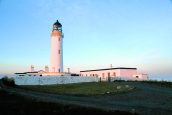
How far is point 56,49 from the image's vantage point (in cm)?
5906

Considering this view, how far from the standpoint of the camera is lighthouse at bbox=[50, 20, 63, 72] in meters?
58.3

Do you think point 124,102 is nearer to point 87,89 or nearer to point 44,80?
point 87,89

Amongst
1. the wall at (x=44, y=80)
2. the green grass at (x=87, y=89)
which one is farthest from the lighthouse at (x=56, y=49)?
the green grass at (x=87, y=89)

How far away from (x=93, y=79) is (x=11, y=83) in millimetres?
19308

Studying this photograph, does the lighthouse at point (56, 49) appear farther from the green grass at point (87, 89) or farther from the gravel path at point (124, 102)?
the gravel path at point (124, 102)

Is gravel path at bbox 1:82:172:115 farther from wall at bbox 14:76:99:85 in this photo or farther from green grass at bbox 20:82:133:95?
wall at bbox 14:76:99:85

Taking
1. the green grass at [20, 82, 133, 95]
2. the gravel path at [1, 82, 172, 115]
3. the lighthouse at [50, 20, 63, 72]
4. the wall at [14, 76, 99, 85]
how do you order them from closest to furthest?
the gravel path at [1, 82, 172, 115] < the green grass at [20, 82, 133, 95] < the wall at [14, 76, 99, 85] < the lighthouse at [50, 20, 63, 72]

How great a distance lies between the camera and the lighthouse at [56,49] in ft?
191

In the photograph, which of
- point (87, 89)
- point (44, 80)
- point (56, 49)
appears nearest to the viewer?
point (87, 89)

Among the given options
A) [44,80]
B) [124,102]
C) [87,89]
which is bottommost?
[124,102]

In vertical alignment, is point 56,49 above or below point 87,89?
above

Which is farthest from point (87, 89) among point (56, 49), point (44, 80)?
point (56, 49)

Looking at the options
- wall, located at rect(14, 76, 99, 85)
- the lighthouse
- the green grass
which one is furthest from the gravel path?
the lighthouse

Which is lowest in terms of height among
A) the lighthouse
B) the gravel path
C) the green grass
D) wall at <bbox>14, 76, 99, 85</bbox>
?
the gravel path
